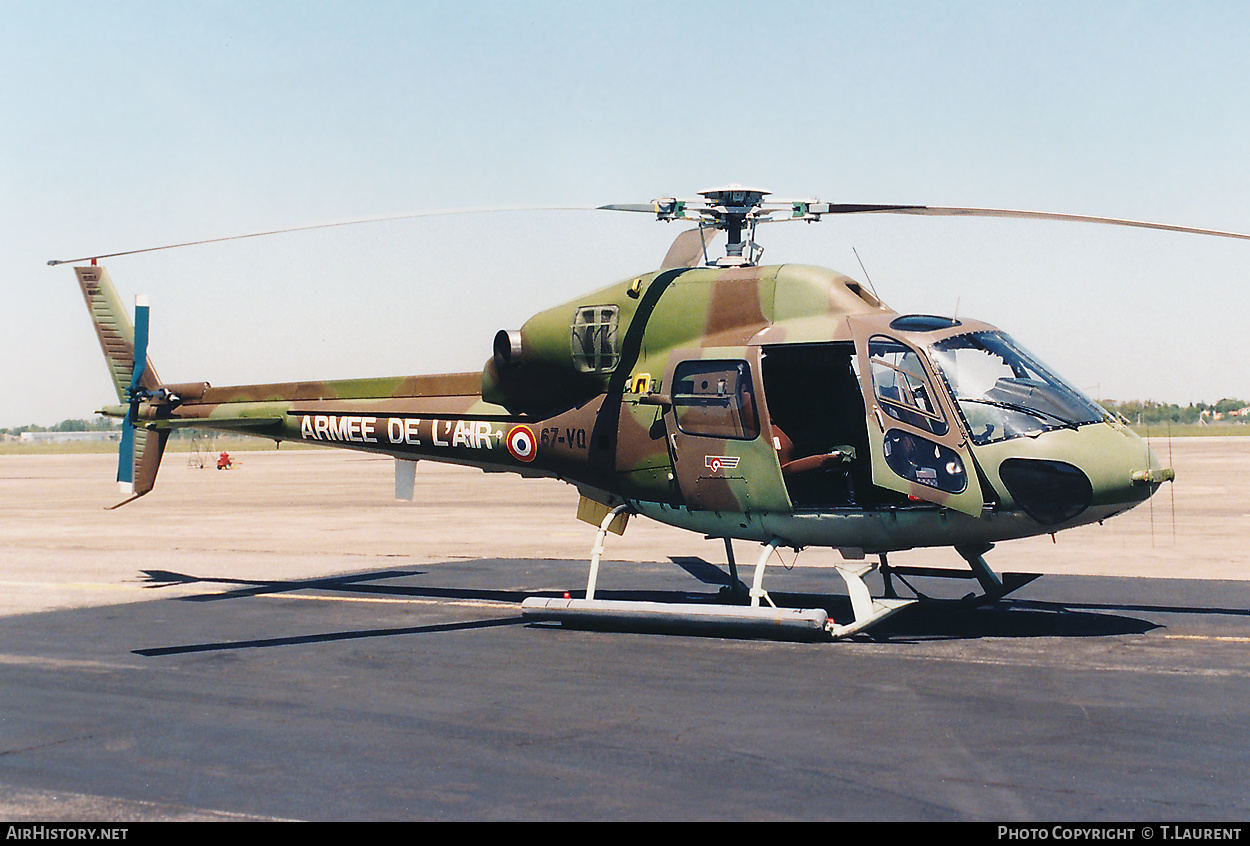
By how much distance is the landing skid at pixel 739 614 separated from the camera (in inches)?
464

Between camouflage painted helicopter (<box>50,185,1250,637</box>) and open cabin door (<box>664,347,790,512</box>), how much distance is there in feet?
0.07

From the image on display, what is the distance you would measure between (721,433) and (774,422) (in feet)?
2.38

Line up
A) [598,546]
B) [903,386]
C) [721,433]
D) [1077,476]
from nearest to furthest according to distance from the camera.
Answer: [1077,476] → [903,386] → [721,433] → [598,546]

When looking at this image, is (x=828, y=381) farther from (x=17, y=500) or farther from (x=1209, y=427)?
(x=1209, y=427)

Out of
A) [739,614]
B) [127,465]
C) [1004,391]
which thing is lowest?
[739,614]

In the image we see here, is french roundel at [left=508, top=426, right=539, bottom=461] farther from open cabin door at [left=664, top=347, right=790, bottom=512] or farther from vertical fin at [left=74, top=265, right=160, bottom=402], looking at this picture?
vertical fin at [left=74, top=265, right=160, bottom=402]

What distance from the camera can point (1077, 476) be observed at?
1125 centimetres

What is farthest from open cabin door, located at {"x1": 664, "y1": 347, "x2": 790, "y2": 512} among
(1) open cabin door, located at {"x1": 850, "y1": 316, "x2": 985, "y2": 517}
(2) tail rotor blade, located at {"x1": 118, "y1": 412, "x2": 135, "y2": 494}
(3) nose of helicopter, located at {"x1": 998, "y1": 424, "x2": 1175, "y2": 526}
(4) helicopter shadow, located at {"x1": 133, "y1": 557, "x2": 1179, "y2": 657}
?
(2) tail rotor blade, located at {"x1": 118, "y1": 412, "x2": 135, "y2": 494}

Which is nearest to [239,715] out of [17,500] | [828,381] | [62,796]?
[62,796]

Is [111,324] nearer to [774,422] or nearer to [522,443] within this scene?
[522,443]

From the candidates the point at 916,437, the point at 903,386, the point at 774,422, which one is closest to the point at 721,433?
the point at 774,422

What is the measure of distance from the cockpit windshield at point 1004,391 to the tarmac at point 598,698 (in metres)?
2.27
